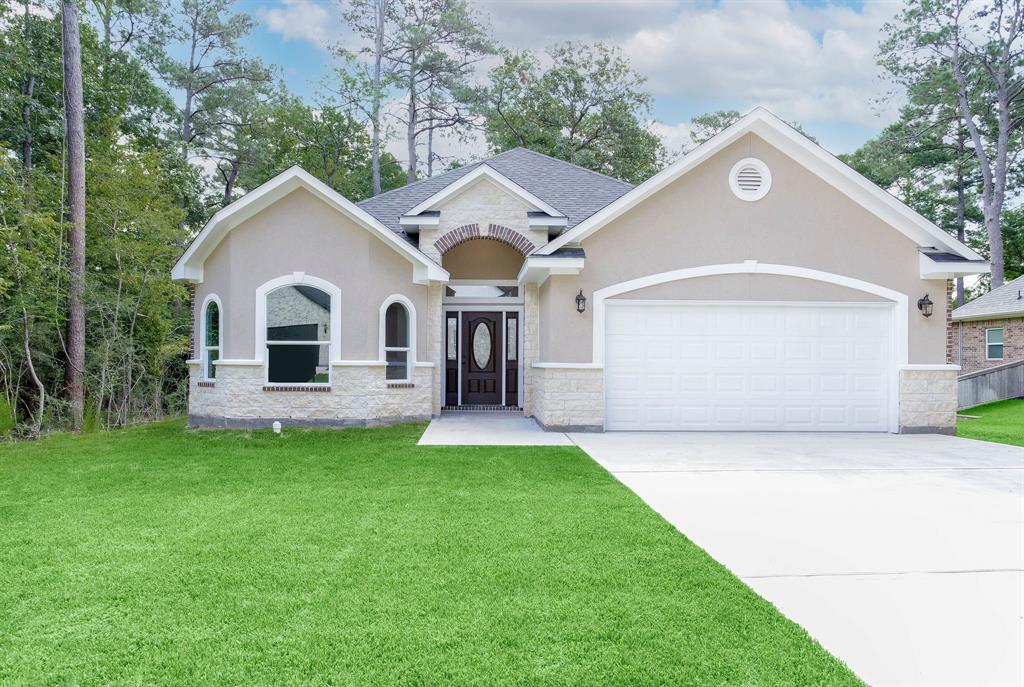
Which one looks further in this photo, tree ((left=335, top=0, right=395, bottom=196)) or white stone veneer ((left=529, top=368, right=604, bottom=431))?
tree ((left=335, top=0, right=395, bottom=196))

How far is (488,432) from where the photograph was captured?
11242 millimetres

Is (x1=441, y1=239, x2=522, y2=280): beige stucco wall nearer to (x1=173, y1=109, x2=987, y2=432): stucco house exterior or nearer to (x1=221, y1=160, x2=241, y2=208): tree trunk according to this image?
(x1=173, y1=109, x2=987, y2=432): stucco house exterior

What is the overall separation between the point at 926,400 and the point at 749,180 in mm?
5027

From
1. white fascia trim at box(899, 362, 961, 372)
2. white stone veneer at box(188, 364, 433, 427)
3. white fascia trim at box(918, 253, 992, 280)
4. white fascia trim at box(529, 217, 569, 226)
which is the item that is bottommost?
white stone veneer at box(188, 364, 433, 427)

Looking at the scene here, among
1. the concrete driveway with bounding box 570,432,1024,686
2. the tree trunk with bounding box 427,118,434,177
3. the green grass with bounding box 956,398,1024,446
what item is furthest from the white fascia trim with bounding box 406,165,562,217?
the tree trunk with bounding box 427,118,434,177

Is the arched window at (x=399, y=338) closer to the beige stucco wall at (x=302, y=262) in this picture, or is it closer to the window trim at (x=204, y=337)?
the beige stucco wall at (x=302, y=262)

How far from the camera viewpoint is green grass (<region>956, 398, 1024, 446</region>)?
11680mm

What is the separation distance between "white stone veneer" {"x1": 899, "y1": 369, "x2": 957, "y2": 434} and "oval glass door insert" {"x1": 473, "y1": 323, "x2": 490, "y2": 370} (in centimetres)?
824

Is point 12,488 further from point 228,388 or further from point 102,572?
point 228,388

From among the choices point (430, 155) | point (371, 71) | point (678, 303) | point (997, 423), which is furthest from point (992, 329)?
point (371, 71)

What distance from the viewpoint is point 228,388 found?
1196cm

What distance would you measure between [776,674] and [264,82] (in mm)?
29741

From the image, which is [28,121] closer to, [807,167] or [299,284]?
[299,284]

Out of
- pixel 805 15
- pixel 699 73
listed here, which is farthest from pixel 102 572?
pixel 699 73
